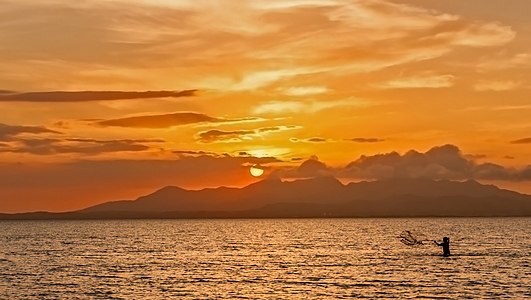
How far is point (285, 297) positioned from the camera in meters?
82.8

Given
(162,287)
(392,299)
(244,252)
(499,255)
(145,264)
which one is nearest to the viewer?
(392,299)

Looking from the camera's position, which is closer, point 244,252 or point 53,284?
point 53,284

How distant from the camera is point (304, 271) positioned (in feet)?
371

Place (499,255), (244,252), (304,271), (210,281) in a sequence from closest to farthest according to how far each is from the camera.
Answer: (210,281)
(304,271)
(499,255)
(244,252)

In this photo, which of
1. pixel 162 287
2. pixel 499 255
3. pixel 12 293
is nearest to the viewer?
pixel 12 293

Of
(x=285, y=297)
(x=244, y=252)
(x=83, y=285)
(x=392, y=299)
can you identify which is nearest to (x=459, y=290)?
(x=392, y=299)

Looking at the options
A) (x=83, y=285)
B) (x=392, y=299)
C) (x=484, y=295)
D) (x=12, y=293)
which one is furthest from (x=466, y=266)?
(x=12, y=293)

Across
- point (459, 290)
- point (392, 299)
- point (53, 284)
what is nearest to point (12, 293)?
point (53, 284)

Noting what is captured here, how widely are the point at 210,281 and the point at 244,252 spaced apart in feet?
210

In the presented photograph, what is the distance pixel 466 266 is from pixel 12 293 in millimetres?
67330

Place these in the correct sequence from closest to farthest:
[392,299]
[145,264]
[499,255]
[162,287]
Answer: [392,299]
[162,287]
[145,264]
[499,255]

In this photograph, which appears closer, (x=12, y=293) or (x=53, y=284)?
(x=12, y=293)

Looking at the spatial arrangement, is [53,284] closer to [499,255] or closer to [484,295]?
[484,295]

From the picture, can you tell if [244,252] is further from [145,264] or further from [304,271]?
[304,271]
